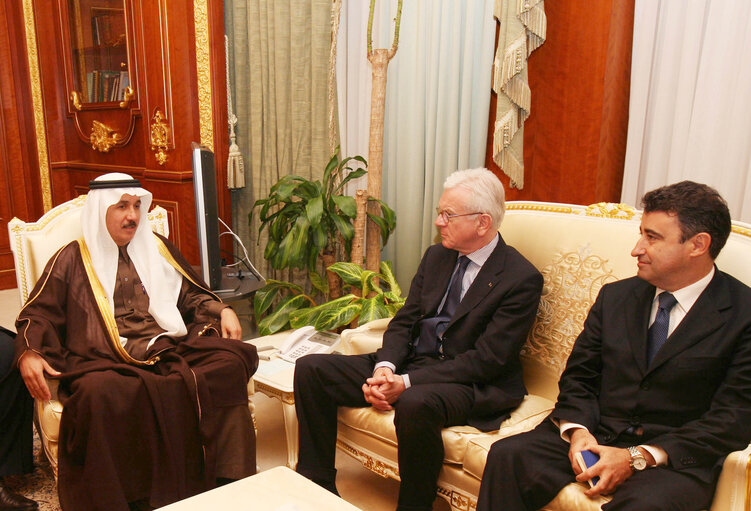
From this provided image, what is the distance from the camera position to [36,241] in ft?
7.91

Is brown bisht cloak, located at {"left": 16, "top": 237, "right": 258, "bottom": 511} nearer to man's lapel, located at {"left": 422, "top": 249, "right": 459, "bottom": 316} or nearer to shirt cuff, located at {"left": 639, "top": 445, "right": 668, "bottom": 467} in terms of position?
man's lapel, located at {"left": 422, "top": 249, "right": 459, "bottom": 316}

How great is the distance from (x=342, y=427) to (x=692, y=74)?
199cm

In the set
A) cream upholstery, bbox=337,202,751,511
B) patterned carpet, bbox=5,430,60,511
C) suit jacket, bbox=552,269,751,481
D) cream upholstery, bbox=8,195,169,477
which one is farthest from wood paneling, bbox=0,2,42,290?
suit jacket, bbox=552,269,751,481

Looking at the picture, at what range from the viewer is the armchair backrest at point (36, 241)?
2391mm

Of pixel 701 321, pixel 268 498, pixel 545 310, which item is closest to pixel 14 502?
pixel 268 498

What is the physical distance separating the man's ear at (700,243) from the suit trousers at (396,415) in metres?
0.81

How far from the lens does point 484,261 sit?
7.08 feet

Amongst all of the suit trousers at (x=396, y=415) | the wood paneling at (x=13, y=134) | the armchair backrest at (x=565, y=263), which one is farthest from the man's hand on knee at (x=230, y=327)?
the wood paneling at (x=13, y=134)

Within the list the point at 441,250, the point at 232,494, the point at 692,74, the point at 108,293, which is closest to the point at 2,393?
the point at 108,293

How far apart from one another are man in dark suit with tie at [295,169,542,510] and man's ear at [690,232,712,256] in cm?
56

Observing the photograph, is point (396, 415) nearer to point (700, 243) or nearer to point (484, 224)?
point (484, 224)

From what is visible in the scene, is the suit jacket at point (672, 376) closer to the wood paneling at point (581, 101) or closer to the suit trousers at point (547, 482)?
the suit trousers at point (547, 482)

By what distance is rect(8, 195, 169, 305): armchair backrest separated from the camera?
2391 mm

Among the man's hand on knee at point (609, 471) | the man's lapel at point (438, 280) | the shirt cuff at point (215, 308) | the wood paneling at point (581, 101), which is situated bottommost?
the man's hand on knee at point (609, 471)
